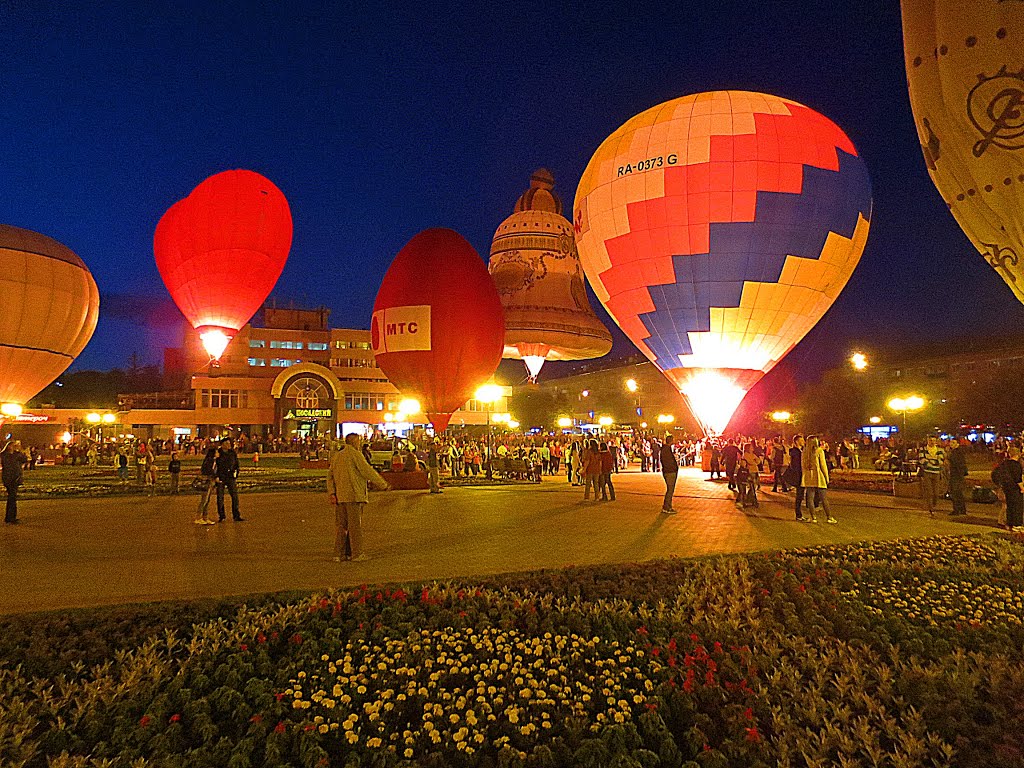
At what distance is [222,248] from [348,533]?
17.6 m

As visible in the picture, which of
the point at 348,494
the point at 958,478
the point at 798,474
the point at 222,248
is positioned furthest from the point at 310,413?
the point at 958,478

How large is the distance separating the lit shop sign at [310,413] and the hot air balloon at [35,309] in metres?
27.6

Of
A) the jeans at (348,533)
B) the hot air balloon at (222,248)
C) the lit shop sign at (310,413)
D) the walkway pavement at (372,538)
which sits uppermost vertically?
the hot air balloon at (222,248)

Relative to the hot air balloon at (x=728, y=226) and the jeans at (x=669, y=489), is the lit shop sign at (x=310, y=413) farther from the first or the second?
the jeans at (x=669, y=489)

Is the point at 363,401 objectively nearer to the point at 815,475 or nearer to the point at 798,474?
the point at 798,474

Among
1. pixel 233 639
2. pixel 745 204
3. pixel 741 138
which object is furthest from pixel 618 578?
pixel 741 138

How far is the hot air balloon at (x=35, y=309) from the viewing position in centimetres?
2416

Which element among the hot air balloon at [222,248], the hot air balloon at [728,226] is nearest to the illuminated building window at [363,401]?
the hot air balloon at [222,248]

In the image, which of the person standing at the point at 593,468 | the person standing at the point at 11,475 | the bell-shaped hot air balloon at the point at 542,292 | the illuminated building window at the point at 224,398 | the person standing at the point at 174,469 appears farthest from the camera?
the illuminated building window at the point at 224,398

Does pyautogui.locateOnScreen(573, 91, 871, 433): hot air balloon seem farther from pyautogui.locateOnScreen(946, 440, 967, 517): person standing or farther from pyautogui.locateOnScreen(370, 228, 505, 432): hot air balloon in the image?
pyautogui.locateOnScreen(946, 440, 967, 517): person standing

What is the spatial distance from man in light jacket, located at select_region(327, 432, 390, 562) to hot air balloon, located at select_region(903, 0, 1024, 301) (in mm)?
6724

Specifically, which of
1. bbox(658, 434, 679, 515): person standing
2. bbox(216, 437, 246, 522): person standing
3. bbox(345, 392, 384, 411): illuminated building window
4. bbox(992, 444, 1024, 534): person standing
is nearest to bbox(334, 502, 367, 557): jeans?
bbox(216, 437, 246, 522): person standing

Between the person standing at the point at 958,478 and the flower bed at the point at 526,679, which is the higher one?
the person standing at the point at 958,478

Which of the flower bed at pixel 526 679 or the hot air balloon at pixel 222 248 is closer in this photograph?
the flower bed at pixel 526 679
